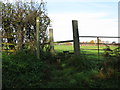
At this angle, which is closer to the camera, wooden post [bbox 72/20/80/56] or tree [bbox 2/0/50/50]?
wooden post [bbox 72/20/80/56]

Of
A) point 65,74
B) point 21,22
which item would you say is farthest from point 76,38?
point 21,22

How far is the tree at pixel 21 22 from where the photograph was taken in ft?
28.2

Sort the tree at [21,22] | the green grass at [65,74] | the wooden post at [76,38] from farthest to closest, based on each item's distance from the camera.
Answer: the tree at [21,22] < the wooden post at [76,38] < the green grass at [65,74]

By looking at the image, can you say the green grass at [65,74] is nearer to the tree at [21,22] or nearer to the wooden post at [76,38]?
the wooden post at [76,38]

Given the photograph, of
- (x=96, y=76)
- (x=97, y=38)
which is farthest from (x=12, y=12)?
(x=96, y=76)

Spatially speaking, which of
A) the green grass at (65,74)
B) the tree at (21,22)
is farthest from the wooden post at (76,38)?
the tree at (21,22)

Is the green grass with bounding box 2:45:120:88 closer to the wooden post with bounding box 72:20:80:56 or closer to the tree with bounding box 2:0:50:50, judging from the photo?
the wooden post with bounding box 72:20:80:56

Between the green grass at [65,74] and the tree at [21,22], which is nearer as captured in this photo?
the green grass at [65,74]

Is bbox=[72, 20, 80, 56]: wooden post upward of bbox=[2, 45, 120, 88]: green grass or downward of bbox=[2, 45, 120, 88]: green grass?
upward

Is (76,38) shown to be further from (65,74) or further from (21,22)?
(21,22)

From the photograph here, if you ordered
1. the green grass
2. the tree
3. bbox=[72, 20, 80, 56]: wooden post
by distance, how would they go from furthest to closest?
the tree
bbox=[72, 20, 80, 56]: wooden post
the green grass

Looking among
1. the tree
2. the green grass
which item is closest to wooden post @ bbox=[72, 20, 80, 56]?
the green grass

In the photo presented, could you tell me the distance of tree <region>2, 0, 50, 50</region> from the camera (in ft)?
28.2

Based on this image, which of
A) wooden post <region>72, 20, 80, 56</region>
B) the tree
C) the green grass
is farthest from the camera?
the tree
